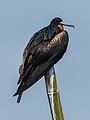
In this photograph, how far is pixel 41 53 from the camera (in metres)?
9.41

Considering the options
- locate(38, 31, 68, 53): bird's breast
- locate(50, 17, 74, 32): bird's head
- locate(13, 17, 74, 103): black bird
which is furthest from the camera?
locate(50, 17, 74, 32): bird's head

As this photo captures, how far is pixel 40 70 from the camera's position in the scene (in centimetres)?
903

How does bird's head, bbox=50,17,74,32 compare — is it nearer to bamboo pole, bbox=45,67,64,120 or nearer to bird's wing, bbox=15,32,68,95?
bird's wing, bbox=15,32,68,95

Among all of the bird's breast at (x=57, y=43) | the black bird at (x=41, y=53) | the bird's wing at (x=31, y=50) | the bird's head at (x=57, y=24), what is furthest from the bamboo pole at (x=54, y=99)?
the bird's head at (x=57, y=24)

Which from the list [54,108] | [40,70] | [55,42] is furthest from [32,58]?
[54,108]

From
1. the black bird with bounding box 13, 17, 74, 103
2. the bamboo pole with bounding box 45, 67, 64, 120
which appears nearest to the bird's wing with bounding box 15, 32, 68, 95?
the black bird with bounding box 13, 17, 74, 103

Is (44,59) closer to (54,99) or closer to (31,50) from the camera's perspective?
(31,50)

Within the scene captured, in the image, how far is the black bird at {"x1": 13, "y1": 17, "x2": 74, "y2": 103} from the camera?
8.67m

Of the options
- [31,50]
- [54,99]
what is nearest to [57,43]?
[31,50]

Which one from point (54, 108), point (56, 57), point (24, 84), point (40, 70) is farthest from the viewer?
point (56, 57)

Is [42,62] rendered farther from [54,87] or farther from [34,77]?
[54,87]

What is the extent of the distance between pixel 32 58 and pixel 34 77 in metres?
0.38

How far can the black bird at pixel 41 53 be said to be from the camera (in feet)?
28.5

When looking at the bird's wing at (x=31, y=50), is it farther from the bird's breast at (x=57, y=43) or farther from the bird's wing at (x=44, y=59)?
the bird's breast at (x=57, y=43)
